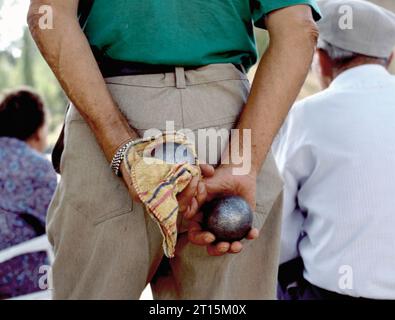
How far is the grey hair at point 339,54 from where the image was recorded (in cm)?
258

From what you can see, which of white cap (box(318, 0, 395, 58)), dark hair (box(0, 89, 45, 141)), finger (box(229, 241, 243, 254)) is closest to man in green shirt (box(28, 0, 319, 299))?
finger (box(229, 241, 243, 254))

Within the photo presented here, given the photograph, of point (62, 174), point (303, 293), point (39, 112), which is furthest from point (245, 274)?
point (39, 112)

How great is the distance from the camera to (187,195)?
1351 mm

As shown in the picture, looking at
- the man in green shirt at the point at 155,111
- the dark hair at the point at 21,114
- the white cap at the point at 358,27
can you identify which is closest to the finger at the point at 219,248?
the man in green shirt at the point at 155,111

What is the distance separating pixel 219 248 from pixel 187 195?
0.45ft

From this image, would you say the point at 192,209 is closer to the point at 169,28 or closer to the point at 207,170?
the point at 207,170

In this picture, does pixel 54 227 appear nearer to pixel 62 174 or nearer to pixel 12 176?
pixel 62 174

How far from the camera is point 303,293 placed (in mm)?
2469

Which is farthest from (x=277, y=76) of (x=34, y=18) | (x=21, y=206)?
(x=21, y=206)

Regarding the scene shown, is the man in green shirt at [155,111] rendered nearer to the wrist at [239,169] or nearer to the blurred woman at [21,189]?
the wrist at [239,169]

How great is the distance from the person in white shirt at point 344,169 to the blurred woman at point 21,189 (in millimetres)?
1347

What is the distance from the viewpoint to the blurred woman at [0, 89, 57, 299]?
3168 millimetres

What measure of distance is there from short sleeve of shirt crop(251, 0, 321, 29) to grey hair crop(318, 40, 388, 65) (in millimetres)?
1029

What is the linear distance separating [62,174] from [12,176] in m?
1.90
